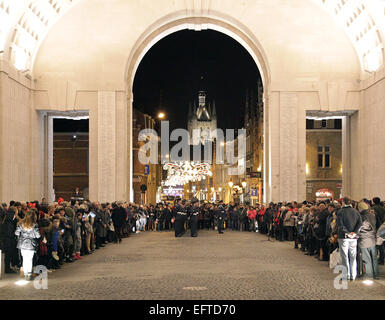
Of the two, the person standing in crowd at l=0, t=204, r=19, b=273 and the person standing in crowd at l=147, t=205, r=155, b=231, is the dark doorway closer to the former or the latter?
the person standing in crowd at l=147, t=205, r=155, b=231

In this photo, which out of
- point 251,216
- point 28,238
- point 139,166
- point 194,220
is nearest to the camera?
point 28,238

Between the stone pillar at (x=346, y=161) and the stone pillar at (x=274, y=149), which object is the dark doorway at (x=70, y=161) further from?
the stone pillar at (x=346, y=161)

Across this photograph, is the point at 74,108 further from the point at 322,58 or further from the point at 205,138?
the point at 205,138

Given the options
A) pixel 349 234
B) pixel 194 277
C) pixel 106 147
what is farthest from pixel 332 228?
pixel 106 147

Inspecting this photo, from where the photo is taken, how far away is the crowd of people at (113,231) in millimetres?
13148

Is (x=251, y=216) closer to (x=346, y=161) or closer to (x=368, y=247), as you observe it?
(x=346, y=161)

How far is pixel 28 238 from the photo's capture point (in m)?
13.1

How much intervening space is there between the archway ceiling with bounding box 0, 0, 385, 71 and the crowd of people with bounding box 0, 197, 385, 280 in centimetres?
912

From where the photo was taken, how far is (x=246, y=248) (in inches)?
827

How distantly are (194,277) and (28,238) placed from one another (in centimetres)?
379

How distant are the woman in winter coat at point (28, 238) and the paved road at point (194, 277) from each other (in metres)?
0.52

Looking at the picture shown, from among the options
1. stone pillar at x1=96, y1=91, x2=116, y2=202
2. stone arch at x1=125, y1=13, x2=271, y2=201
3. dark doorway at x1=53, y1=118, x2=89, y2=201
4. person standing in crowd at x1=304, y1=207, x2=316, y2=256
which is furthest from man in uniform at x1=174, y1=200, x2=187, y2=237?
dark doorway at x1=53, y1=118, x2=89, y2=201

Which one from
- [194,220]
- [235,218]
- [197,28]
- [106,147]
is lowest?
[235,218]

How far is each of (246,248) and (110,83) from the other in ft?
45.9
